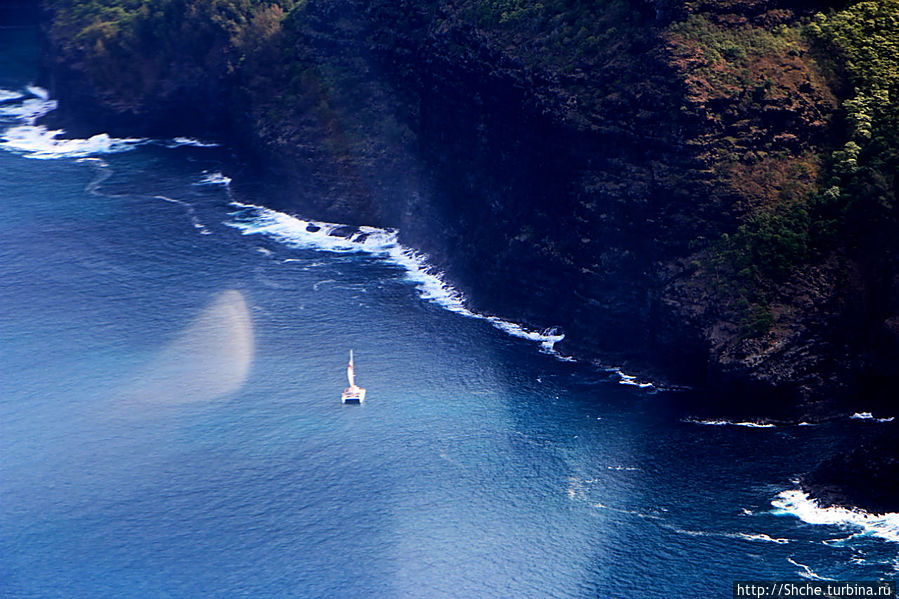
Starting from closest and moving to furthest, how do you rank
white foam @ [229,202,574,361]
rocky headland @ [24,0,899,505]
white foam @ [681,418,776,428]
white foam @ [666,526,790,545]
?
white foam @ [666,526,790,545]
white foam @ [681,418,776,428]
rocky headland @ [24,0,899,505]
white foam @ [229,202,574,361]

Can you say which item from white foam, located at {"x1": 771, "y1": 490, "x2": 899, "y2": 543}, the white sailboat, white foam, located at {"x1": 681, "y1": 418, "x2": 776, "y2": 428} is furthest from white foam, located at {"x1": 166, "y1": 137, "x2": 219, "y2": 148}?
white foam, located at {"x1": 771, "y1": 490, "x2": 899, "y2": 543}

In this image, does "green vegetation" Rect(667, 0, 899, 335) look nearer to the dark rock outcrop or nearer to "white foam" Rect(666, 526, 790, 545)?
the dark rock outcrop

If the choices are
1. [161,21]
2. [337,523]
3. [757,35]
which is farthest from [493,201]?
[161,21]

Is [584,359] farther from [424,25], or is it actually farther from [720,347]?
[424,25]

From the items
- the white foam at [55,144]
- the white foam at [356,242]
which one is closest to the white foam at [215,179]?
the white foam at [356,242]

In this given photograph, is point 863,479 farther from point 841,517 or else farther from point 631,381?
point 631,381

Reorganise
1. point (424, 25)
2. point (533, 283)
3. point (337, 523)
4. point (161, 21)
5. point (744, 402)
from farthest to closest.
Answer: point (161, 21) → point (424, 25) → point (533, 283) → point (744, 402) → point (337, 523)

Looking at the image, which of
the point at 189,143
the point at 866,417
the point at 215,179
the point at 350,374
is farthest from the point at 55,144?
the point at 866,417

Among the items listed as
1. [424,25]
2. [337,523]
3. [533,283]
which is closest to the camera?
Result: [337,523]
